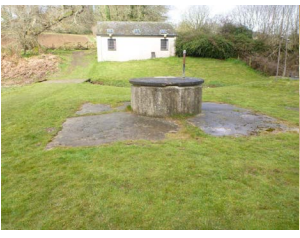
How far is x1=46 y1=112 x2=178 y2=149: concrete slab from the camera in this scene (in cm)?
496

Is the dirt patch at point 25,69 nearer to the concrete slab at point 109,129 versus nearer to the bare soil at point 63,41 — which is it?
the bare soil at point 63,41

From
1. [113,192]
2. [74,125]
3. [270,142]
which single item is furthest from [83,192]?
[270,142]

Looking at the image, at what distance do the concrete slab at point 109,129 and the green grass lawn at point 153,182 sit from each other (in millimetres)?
290

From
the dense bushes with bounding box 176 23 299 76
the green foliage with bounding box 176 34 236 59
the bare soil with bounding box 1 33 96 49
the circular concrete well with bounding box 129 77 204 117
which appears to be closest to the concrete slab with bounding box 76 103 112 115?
the circular concrete well with bounding box 129 77 204 117

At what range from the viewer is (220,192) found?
3078mm

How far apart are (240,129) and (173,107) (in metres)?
1.70

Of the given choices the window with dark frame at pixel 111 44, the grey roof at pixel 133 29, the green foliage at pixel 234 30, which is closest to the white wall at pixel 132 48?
the window with dark frame at pixel 111 44

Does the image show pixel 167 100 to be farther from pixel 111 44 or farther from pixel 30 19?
pixel 30 19

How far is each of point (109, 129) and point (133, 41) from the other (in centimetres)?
2026

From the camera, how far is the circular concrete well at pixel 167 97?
6285 millimetres

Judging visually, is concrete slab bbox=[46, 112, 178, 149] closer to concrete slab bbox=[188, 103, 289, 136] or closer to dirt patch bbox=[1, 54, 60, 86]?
concrete slab bbox=[188, 103, 289, 136]

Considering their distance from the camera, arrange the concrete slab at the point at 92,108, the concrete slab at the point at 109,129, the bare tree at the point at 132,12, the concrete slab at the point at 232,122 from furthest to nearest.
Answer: the bare tree at the point at 132,12, the concrete slab at the point at 92,108, the concrete slab at the point at 232,122, the concrete slab at the point at 109,129

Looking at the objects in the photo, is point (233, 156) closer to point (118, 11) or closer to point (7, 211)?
point (7, 211)

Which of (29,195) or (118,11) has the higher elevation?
(118,11)
